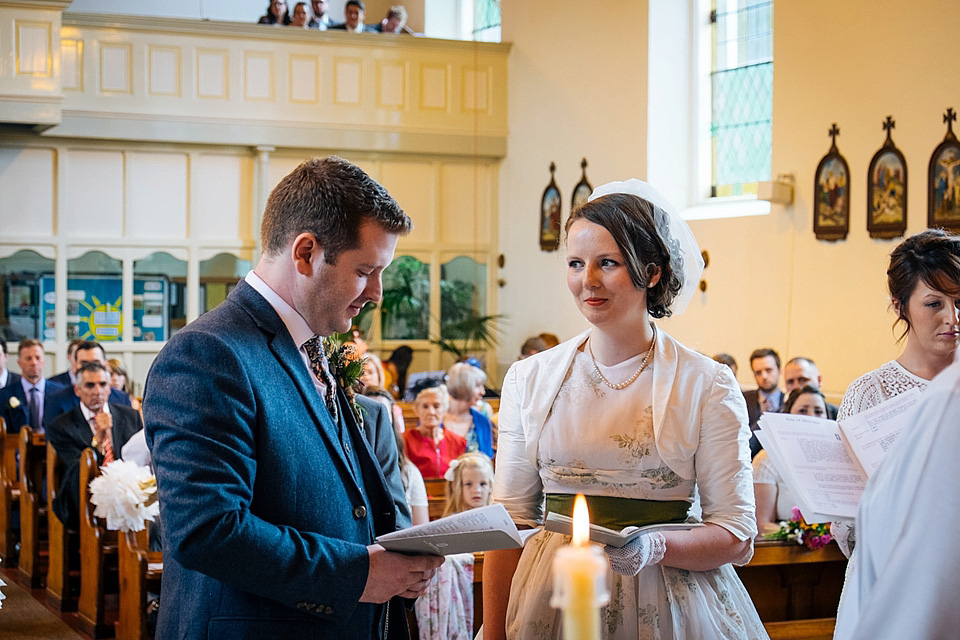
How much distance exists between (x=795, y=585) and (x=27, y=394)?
6.86m

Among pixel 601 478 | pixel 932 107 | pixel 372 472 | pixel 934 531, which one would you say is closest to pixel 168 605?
pixel 372 472

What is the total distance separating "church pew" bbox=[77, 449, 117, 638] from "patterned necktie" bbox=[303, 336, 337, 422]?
A: 3.94m

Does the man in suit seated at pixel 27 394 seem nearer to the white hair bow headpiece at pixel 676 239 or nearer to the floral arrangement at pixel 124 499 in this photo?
the floral arrangement at pixel 124 499

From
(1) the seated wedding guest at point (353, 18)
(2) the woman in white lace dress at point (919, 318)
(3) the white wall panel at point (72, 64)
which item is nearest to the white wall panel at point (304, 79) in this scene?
(1) the seated wedding guest at point (353, 18)

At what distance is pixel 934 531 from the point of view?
1.25 m

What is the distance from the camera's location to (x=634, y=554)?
2.01m

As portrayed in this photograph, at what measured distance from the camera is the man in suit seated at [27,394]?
8779mm

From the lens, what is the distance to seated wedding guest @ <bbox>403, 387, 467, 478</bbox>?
650 centimetres

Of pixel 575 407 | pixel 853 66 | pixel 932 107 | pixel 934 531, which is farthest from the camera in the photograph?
pixel 853 66

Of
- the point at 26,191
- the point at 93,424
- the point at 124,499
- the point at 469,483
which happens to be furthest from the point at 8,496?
the point at 26,191

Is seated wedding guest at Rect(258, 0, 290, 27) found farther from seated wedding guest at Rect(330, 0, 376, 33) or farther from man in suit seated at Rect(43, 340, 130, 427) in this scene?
man in suit seated at Rect(43, 340, 130, 427)

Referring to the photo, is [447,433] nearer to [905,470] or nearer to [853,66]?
[853,66]

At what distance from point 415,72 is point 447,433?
6.96 m

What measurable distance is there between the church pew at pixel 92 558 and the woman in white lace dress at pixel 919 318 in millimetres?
4225
